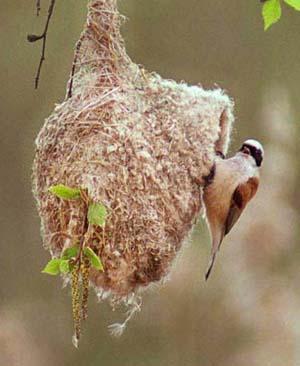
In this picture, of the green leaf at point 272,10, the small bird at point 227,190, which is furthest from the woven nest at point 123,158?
the green leaf at point 272,10

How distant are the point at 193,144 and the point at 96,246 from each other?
235 mm

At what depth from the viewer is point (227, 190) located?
5.23 ft

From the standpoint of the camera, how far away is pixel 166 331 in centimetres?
283

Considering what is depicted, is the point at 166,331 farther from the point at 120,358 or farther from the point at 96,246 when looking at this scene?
the point at 96,246

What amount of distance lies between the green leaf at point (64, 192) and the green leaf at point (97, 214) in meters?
0.03

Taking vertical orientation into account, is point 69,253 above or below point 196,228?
above

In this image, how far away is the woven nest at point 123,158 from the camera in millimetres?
1531

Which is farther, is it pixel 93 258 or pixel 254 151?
pixel 254 151

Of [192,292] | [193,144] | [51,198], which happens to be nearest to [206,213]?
[193,144]

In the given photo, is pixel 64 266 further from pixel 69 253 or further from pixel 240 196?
pixel 240 196

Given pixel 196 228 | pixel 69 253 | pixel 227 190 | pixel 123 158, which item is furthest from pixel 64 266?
pixel 196 228

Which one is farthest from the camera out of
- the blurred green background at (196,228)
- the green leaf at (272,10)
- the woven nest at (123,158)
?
the blurred green background at (196,228)

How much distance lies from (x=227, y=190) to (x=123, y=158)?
0.61 ft

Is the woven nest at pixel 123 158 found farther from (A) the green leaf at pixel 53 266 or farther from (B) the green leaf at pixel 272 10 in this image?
(B) the green leaf at pixel 272 10
